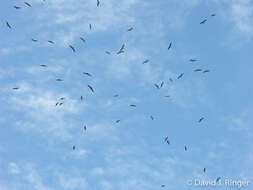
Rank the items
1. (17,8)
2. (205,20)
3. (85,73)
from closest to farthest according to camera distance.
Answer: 1. (85,73)
2. (205,20)
3. (17,8)

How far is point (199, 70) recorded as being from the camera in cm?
2491

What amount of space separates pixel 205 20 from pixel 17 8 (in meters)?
17.2

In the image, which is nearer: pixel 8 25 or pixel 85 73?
pixel 85 73

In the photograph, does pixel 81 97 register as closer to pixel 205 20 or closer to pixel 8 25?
pixel 8 25

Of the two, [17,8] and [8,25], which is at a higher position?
[17,8]

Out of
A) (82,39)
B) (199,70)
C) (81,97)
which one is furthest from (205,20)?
(81,97)

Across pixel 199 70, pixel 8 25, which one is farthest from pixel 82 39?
pixel 199 70

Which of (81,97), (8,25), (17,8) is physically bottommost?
(81,97)

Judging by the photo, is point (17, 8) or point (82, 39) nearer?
point (82, 39)

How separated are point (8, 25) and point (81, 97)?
9.65m

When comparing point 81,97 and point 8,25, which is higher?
point 8,25

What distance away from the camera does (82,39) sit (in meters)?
22.5

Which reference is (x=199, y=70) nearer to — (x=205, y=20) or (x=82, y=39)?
(x=205, y=20)

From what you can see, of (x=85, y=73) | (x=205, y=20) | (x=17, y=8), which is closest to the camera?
(x=85, y=73)
